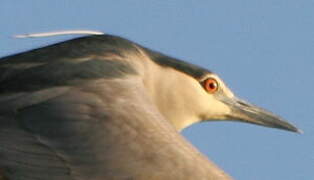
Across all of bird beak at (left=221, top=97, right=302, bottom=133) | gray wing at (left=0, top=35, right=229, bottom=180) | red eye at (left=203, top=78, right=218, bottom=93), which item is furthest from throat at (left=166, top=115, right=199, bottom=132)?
gray wing at (left=0, top=35, right=229, bottom=180)

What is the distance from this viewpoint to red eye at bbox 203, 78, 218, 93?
9570 millimetres

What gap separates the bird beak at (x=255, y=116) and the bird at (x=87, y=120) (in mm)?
1043

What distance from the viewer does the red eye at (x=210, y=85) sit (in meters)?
9.57

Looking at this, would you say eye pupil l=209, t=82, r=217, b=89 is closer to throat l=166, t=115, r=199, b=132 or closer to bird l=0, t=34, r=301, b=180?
throat l=166, t=115, r=199, b=132

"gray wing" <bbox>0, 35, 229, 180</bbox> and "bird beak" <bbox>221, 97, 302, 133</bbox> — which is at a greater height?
"bird beak" <bbox>221, 97, 302, 133</bbox>

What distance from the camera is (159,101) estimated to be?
30.2ft

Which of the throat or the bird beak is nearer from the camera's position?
the throat

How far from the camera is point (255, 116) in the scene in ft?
32.2

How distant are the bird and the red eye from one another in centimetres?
71

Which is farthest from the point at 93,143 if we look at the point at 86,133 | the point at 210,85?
the point at 210,85

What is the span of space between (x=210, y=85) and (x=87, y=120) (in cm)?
→ 238

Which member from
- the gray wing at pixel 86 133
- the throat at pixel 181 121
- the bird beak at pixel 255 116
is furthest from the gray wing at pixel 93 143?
the bird beak at pixel 255 116

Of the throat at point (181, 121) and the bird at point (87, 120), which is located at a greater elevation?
the throat at point (181, 121)

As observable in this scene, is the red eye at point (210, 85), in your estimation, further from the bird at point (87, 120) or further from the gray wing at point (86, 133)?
the gray wing at point (86, 133)
